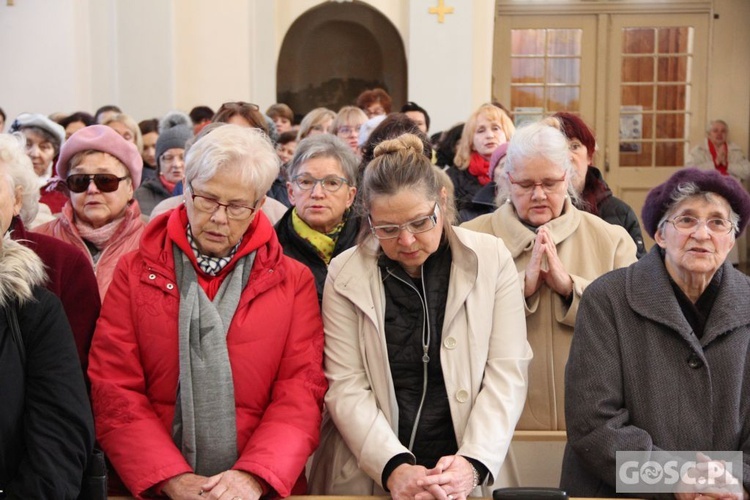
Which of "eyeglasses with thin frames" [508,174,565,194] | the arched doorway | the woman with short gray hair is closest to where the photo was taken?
"eyeglasses with thin frames" [508,174,565,194]

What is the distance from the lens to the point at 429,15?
367 inches

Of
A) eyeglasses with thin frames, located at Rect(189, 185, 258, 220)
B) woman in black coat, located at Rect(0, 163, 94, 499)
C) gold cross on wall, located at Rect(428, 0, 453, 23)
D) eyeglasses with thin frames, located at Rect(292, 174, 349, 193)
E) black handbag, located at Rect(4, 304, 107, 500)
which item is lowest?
black handbag, located at Rect(4, 304, 107, 500)

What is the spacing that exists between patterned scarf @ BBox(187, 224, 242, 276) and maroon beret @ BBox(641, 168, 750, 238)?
3.43ft

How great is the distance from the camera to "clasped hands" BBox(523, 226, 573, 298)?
9.85 ft

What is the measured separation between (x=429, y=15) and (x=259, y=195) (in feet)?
23.3

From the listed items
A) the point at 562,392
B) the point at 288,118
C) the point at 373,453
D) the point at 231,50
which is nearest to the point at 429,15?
the point at 231,50

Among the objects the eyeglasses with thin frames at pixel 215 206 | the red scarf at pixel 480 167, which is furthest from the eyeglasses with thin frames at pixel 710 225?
the red scarf at pixel 480 167

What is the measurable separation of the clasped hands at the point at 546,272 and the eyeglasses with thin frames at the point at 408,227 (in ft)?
1.86

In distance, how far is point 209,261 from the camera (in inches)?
99.0

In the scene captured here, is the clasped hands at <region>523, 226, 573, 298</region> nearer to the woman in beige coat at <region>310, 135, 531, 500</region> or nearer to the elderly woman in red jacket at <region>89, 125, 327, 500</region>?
the woman in beige coat at <region>310, 135, 531, 500</region>

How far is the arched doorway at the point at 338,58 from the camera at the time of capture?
9766 millimetres

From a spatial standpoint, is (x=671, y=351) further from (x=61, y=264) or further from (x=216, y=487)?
(x=61, y=264)

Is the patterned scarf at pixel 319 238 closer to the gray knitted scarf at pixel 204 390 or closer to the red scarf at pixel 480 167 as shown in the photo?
the gray knitted scarf at pixel 204 390

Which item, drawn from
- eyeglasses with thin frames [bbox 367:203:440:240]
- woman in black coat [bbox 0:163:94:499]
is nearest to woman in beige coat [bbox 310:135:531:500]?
eyeglasses with thin frames [bbox 367:203:440:240]
